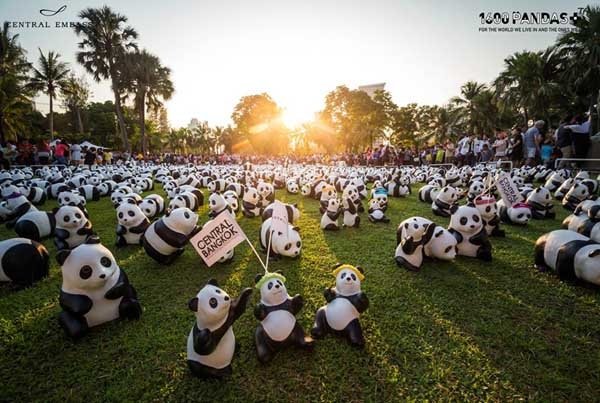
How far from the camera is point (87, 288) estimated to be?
2.73 metres

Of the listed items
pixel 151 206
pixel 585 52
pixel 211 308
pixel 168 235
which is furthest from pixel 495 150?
pixel 585 52

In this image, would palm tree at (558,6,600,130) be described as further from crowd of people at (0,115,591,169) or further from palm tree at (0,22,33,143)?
palm tree at (0,22,33,143)

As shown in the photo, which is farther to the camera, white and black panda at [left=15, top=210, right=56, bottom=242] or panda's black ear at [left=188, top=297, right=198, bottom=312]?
white and black panda at [left=15, top=210, right=56, bottom=242]

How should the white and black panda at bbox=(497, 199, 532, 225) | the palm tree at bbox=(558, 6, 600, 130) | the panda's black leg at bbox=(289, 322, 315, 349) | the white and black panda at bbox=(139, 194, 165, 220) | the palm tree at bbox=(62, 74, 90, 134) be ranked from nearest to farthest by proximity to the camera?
the panda's black leg at bbox=(289, 322, 315, 349)
the white and black panda at bbox=(497, 199, 532, 225)
the white and black panda at bbox=(139, 194, 165, 220)
the palm tree at bbox=(558, 6, 600, 130)
the palm tree at bbox=(62, 74, 90, 134)

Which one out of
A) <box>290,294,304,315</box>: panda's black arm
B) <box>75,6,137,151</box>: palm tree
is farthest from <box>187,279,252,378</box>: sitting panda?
<box>75,6,137,151</box>: palm tree

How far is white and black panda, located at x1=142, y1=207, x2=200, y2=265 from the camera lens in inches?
166

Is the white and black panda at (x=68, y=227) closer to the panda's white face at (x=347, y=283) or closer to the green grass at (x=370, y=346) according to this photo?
the green grass at (x=370, y=346)

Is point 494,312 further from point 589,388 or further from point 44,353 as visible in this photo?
point 44,353

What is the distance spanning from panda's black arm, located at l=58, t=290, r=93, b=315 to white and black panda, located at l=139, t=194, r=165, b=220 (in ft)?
12.8

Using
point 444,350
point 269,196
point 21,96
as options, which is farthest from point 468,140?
point 21,96

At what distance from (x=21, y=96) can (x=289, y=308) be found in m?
43.0

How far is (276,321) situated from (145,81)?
36653 millimetres

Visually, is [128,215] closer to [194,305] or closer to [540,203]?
[194,305]

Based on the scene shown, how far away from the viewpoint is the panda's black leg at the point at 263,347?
241 cm
